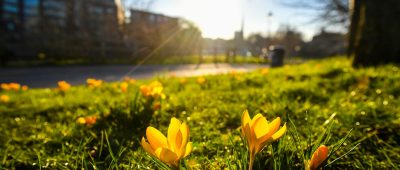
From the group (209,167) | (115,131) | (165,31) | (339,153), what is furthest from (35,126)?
(165,31)

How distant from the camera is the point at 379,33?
5.24 metres

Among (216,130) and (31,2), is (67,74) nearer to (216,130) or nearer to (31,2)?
(216,130)

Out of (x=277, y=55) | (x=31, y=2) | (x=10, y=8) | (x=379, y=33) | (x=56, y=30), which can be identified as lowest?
(x=277, y=55)

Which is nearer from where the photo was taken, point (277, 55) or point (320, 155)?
point (320, 155)

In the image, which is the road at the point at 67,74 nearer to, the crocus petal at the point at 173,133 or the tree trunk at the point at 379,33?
the tree trunk at the point at 379,33

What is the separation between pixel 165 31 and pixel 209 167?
26.9 metres

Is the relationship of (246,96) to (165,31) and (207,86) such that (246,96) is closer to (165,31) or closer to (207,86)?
(207,86)

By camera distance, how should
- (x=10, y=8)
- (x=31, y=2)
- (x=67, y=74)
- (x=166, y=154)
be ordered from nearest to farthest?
(x=166, y=154) → (x=67, y=74) → (x=10, y=8) → (x=31, y=2)

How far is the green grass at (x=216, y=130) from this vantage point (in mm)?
1510

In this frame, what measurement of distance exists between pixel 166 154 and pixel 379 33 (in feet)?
17.8

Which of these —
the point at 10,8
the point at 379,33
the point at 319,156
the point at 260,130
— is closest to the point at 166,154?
the point at 260,130

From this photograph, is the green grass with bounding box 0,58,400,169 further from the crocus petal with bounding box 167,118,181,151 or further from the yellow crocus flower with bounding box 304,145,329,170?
the crocus petal with bounding box 167,118,181,151

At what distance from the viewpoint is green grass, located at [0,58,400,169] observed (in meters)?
1.51

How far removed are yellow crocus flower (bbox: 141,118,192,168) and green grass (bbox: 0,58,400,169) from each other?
351 millimetres
